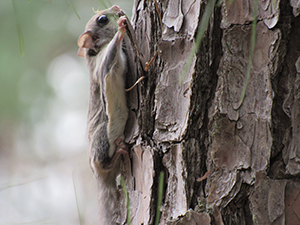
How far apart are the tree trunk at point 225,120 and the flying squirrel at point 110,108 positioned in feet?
0.99

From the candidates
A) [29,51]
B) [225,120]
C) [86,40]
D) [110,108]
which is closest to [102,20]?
[86,40]

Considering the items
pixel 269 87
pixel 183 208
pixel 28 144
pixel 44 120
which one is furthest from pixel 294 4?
pixel 28 144

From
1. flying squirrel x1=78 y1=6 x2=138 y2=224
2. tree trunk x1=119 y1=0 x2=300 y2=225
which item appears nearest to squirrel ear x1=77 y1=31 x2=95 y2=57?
flying squirrel x1=78 y1=6 x2=138 y2=224

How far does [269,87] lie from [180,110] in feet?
1.31

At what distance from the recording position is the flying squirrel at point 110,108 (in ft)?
6.09

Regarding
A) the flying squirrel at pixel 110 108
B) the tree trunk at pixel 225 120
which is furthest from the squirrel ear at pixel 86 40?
the tree trunk at pixel 225 120

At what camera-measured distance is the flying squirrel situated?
1.86m

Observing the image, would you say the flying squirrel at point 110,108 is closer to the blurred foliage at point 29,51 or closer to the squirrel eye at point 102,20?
the squirrel eye at point 102,20

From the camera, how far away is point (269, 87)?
1.22 metres

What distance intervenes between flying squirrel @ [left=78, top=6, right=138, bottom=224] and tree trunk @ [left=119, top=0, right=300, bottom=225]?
11.9 inches

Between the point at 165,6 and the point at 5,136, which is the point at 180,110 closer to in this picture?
the point at 165,6

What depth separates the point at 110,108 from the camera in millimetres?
1926

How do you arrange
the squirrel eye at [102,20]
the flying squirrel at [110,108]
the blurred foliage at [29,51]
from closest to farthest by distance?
1. the blurred foliage at [29,51]
2. the flying squirrel at [110,108]
3. the squirrel eye at [102,20]

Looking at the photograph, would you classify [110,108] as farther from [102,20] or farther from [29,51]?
[102,20]
